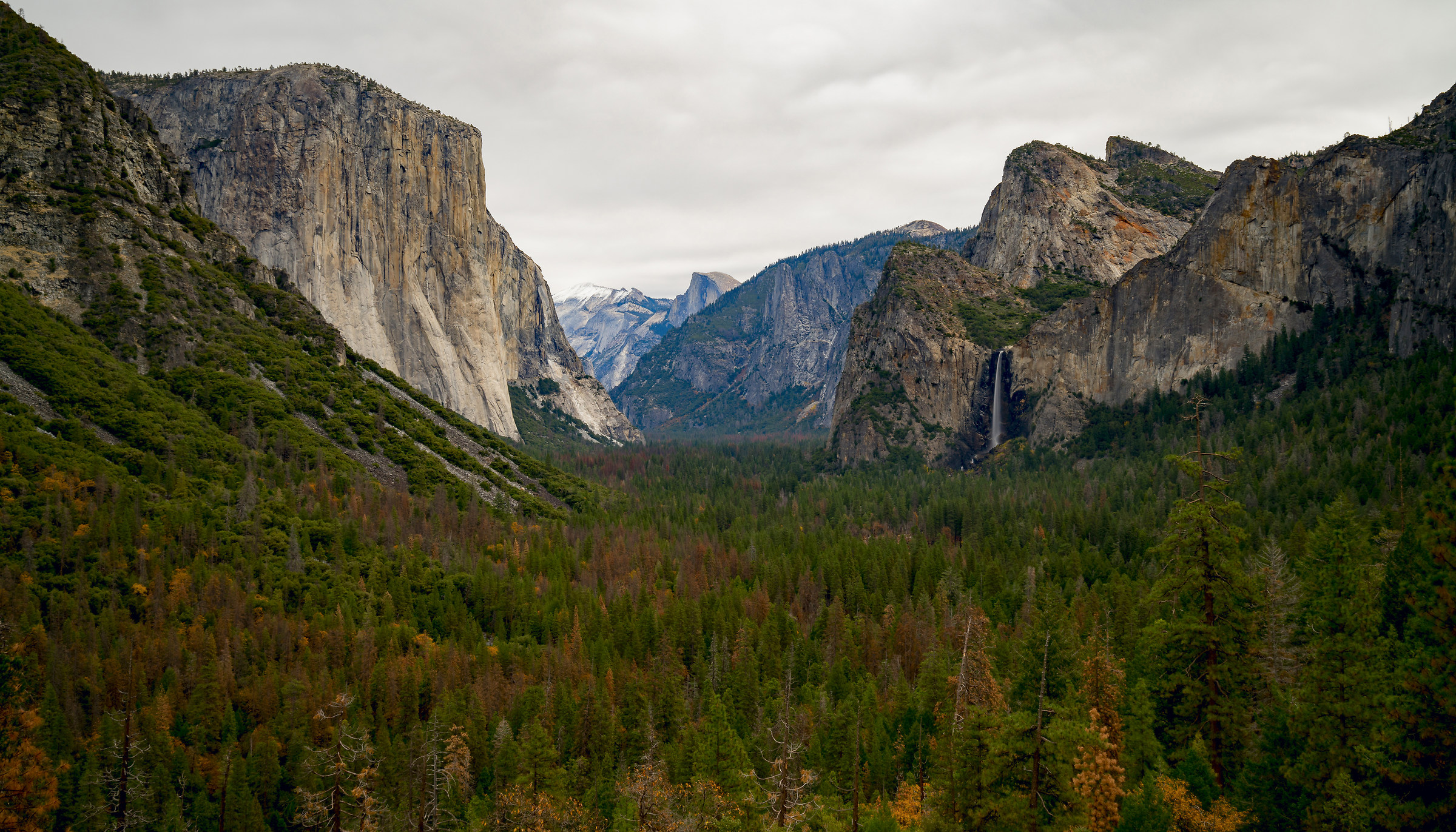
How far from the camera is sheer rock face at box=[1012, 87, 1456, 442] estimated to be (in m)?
106

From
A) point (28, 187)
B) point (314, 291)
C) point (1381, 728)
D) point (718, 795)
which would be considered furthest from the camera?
point (314, 291)

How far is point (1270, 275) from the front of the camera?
132500 mm

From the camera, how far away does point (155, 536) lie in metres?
71.1

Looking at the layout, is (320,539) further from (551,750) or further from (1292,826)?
(1292,826)

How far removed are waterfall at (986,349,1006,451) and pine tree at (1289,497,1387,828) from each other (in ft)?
509

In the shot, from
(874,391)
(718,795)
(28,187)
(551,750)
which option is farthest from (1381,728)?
(874,391)

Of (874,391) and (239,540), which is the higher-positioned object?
(874,391)

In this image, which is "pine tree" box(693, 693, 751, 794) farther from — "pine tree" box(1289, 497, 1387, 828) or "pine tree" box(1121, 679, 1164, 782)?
"pine tree" box(1289, 497, 1387, 828)

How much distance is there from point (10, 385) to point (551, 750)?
69278mm

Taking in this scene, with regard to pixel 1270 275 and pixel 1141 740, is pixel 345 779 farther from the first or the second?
pixel 1270 275

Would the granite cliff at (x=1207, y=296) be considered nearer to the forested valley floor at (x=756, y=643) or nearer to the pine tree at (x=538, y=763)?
the forested valley floor at (x=756, y=643)

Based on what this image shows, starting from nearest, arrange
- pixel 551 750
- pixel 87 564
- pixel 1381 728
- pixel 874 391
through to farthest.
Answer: pixel 1381 728, pixel 551 750, pixel 87 564, pixel 874 391

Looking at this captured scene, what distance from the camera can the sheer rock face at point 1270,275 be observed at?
10638 cm

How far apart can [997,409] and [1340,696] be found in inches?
6361
